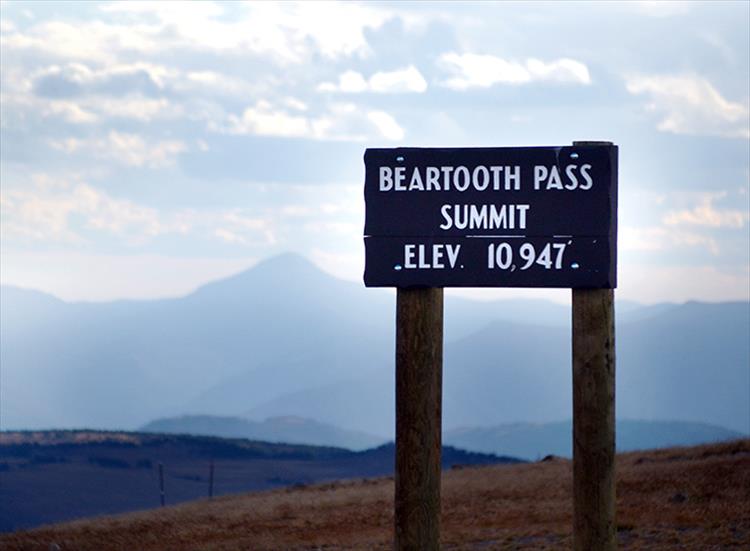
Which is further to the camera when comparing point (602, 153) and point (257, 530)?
point (257, 530)

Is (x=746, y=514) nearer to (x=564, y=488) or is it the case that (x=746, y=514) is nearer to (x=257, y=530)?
(x=564, y=488)

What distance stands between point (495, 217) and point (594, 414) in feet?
6.52

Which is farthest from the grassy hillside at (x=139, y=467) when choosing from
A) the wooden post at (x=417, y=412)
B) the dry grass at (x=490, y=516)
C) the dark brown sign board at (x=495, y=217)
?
the dark brown sign board at (x=495, y=217)

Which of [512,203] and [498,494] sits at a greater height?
[512,203]

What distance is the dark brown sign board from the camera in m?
11.8

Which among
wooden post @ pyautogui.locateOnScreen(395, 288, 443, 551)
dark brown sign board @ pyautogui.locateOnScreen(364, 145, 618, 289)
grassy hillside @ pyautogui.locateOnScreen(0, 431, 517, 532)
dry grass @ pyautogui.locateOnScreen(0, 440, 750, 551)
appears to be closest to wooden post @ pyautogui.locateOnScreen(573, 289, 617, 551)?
dark brown sign board @ pyautogui.locateOnScreen(364, 145, 618, 289)

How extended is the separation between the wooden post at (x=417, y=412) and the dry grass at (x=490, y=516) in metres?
8.73

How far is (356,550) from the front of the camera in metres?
23.5

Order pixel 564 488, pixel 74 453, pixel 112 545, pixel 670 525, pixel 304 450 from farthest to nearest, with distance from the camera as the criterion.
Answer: pixel 304 450
pixel 74 453
pixel 564 488
pixel 112 545
pixel 670 525

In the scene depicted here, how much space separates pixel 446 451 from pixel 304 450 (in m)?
17.8

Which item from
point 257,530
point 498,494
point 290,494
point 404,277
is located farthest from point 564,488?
point 404,277

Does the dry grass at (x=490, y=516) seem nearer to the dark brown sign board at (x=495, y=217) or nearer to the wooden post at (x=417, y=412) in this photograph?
the wooden post at (x=417, y=412)

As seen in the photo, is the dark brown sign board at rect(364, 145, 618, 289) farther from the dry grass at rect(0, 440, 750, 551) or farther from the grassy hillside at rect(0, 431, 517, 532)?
the grassy hillside at rect(0, 431, 517, 532)

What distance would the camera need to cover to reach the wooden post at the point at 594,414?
38.5 ft
